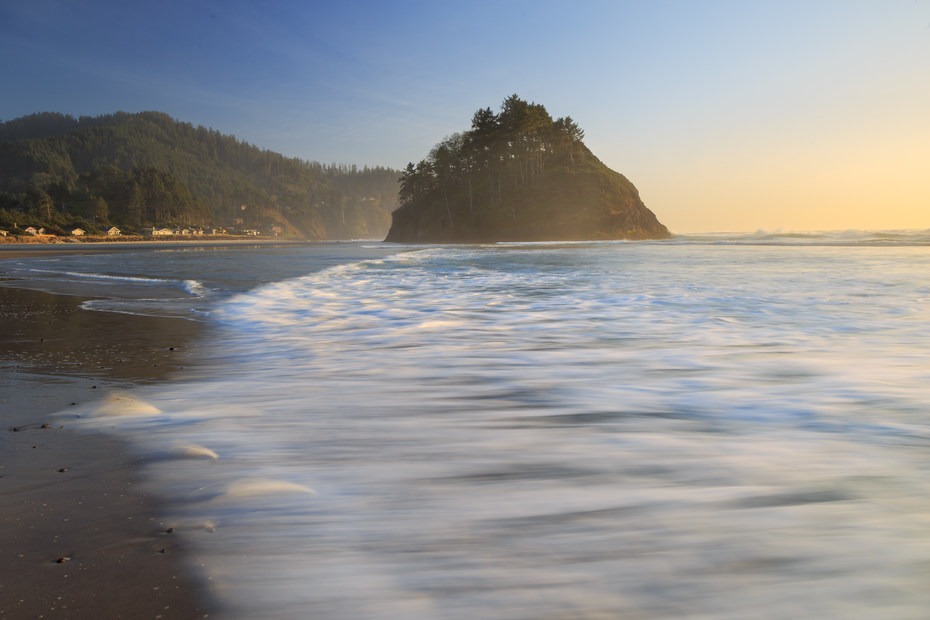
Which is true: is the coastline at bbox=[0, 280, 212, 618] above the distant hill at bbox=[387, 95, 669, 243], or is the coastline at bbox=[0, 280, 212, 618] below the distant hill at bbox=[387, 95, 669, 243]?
below

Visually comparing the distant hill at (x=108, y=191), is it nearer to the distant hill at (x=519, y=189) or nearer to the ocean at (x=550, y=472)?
the distant hill at (x=519, y=189)

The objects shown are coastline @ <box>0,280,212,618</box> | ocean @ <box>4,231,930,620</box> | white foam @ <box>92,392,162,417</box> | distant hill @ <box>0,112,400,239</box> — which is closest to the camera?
coastline @ <box>0,280,212,618</box>

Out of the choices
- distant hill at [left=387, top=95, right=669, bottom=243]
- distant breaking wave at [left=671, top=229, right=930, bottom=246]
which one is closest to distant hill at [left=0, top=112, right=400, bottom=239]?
distant hill at [left=387, top=95, right=669, bottom=243]

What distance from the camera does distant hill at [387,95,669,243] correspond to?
224ft

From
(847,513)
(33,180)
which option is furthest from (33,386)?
(33,180)

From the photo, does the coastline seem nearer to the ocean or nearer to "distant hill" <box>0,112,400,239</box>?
the ocean

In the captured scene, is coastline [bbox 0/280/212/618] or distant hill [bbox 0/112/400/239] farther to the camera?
distant hill [bbox 0/112/400/239]

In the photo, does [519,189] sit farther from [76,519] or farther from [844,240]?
[76,519]

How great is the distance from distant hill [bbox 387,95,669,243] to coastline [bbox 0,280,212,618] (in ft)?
215

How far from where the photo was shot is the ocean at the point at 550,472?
5.24 feet

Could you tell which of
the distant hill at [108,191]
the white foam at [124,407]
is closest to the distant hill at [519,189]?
the distant hill at [108,191]

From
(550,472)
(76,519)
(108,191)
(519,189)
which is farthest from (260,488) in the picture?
(108,191)

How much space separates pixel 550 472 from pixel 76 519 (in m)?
1.80

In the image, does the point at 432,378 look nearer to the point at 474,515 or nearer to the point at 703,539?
the point at 474,515
